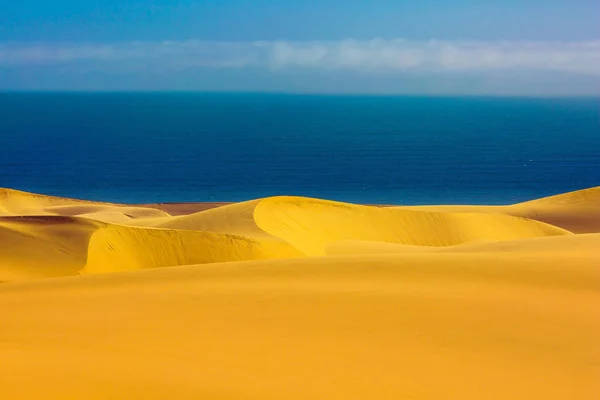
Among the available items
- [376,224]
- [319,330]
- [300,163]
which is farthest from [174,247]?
[300,163]

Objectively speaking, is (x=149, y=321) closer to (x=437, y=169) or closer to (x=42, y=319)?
(x=42, y=319)

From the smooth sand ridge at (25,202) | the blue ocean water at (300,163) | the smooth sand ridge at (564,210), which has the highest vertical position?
the blue ocean water at (300,163)

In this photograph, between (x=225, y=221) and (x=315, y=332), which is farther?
(x=225, y=221)

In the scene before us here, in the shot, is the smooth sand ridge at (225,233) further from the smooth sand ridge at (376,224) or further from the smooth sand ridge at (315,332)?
the smooth sand ridge at (315,332)

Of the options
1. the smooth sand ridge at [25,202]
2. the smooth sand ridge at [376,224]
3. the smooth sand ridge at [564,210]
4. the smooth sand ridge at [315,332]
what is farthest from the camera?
the smooth sand ridge at [25,202]

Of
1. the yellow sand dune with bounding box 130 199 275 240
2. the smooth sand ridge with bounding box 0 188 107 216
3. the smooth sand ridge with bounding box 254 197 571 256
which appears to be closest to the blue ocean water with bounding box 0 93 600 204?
the smooth sand ridge with bounding box 0 188 107 216

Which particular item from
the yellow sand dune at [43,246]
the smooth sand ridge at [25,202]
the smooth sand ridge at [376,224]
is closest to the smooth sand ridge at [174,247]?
the yellow sand dune at [43,246]

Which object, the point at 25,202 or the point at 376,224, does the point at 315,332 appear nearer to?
the point at 376,224
